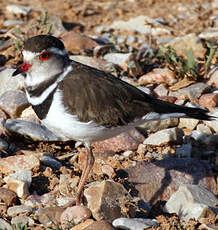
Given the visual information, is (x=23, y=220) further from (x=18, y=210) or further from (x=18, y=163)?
(x=18, y=163)

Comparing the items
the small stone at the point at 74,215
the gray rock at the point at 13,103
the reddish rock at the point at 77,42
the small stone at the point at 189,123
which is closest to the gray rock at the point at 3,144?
the gray rock at the point at 13,103

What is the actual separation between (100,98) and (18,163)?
1172 millimetres

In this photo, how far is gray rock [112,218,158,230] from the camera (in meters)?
3.94

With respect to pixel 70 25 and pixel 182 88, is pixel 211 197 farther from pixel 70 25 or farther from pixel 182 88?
pixel 70 25

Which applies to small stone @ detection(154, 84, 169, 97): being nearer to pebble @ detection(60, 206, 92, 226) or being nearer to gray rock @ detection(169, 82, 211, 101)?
gray rock @ detection(169, 82, 211, 101)

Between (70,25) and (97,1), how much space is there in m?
1.26

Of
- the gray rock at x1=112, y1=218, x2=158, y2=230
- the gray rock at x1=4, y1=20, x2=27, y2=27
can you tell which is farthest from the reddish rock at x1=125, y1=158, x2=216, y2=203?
the gray rock at x1=4, y1=20, x2=27, y2=27

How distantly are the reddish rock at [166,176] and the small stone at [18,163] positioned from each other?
36.8 inches

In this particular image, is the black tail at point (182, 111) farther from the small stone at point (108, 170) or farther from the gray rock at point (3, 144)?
the gray rock at point (3, 144)

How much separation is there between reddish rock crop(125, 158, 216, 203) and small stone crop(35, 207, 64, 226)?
0.84m

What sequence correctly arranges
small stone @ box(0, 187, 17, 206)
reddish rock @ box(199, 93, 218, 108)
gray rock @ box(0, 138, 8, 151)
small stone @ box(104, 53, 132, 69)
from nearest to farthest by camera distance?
small stone @ box(0, 187, 17, 206)
gray rock @ box(0, 138, 8, 151)
reddish rock @ box(199, 93, 218, 108)
small stone @ box(104, 53, 132, 69)

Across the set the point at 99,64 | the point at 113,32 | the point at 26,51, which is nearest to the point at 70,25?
the point at 113,32

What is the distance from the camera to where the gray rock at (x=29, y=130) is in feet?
17.7

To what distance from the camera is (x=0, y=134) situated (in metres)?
5.61
